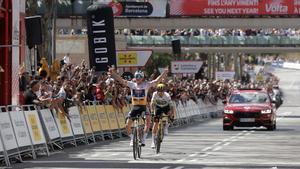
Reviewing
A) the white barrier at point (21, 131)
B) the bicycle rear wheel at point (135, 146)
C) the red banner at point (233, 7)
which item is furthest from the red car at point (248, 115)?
the red banner at point (233, 7)

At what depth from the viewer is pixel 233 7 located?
2613 inches

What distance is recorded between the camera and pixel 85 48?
214ft

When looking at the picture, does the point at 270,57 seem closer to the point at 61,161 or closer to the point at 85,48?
the point at 85,48

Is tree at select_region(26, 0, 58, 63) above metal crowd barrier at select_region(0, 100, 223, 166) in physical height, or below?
above

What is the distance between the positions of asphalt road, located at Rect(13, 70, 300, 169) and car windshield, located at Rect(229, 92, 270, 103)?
5.02 metres

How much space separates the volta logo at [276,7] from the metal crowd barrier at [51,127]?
3232 cm

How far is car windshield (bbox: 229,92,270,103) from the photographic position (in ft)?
132

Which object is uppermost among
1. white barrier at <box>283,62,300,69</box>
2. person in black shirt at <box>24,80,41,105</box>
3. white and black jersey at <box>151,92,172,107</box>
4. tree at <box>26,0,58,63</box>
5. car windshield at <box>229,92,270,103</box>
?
tree at <box>26,0,58,63</box>

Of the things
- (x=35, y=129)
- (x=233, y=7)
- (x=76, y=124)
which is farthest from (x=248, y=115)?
Result: (x=233, y=7)

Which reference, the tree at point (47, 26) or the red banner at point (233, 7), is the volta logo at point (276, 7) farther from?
the tree at point (47, 26)

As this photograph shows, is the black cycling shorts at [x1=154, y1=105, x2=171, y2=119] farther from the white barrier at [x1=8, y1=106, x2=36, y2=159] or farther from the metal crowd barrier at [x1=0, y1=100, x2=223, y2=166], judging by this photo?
the white barrier at [x1=8, y1=106, x2=36, y2=159]

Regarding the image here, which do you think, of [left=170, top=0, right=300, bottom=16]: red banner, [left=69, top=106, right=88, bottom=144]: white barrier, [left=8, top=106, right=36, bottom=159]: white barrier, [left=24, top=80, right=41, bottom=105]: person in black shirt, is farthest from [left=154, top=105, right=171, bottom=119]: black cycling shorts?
[left=170, top=0, right=300, bottom=16]: red banner

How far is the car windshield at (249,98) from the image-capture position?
40088 mm

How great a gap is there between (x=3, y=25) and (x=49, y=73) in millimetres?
9328
